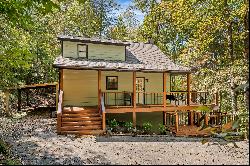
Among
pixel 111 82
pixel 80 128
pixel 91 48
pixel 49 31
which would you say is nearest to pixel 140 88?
pixel 111 82

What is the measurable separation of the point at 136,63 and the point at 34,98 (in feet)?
61.8

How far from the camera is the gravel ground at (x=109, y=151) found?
10547mm

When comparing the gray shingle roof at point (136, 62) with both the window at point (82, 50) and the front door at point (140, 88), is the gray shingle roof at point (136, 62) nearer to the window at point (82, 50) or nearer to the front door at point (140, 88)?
the window at point (82, 50)

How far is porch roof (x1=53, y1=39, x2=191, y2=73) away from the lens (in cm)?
2019

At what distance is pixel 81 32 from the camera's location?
4481cm

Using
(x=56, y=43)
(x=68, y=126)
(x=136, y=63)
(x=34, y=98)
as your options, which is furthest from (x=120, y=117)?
(x=56, y=43)

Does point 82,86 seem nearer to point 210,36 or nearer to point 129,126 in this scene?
point 129,126

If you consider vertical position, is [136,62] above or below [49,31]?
below

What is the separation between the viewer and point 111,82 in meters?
23.9

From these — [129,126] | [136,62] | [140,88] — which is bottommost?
[129,126]

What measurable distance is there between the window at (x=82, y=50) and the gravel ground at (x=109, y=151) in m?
7.91

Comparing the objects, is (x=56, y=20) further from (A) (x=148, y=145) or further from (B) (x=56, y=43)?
(A) (x=148, y=145)

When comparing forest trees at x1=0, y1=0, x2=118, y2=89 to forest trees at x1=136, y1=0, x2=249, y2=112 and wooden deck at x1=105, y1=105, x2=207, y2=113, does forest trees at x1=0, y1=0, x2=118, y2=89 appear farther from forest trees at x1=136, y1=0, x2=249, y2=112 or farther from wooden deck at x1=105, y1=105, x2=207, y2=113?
wooden deck at x1=105, y1=105, x2=207, y2=113

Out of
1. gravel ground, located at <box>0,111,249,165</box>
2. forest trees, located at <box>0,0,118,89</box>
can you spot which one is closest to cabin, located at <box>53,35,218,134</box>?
gravel ground, located at <box>0,111,249,165</box>
